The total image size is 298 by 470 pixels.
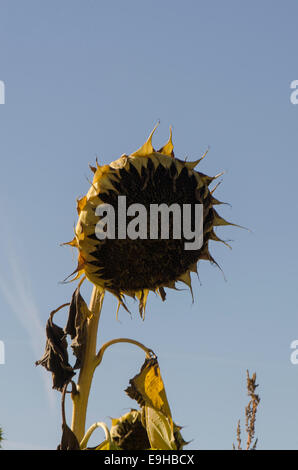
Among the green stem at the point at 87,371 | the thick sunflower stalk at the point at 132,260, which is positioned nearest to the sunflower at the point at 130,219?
the thick sunflower stalk at the point at 132,260

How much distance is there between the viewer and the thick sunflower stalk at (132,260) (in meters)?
5.73

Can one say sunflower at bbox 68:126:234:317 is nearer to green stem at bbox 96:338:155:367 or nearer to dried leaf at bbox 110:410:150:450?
green stem at bbox 96:338:155:367

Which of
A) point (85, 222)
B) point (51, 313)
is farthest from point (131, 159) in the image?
point (51, 313)

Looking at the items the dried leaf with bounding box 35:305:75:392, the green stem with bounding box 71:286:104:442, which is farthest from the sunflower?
the dried leaf with bounding box 35:305:75:392

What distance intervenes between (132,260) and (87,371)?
3.48 ft

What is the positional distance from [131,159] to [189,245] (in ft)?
2.74

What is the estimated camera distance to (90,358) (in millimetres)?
6199

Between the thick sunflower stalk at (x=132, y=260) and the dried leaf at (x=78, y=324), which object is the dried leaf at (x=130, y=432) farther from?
the dried leaf at (x=78, y=324)

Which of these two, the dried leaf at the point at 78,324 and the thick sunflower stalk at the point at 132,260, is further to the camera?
the dried leaf at the point at 78,324

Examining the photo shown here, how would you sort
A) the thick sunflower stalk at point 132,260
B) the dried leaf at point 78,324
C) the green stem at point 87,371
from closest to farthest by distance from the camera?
1. the thick sunflower stalk at point 132,260
2. the green stem at point 87,371
3. the dried leaf at point 78,324
